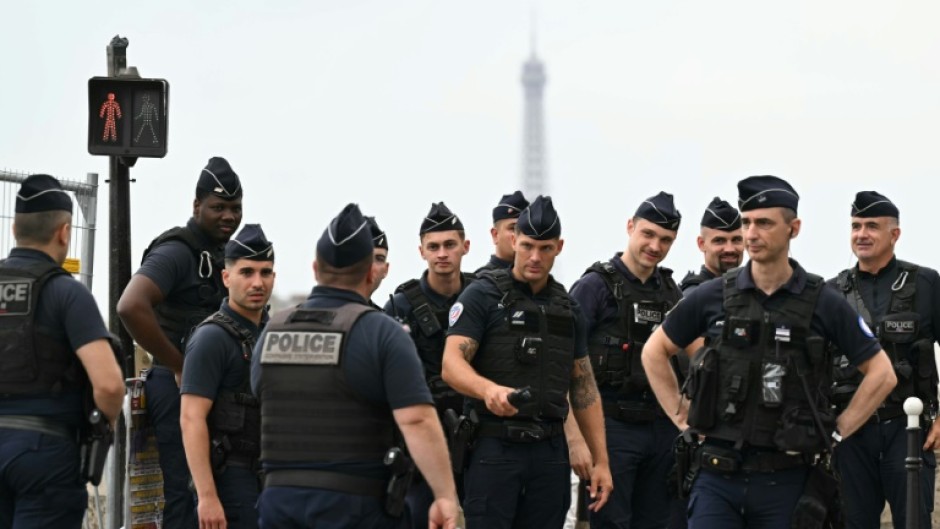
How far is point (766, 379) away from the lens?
829 cm

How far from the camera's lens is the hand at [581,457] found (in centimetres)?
1005

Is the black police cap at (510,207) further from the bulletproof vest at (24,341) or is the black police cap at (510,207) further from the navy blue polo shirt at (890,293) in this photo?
the bulletproof vest at (24,341)

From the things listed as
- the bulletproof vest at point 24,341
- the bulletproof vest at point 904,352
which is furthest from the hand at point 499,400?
the bulletproof vest at point 904,352

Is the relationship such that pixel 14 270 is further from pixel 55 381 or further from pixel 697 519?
pixel 697 519

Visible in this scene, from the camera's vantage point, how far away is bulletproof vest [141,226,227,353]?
1040 centimetres

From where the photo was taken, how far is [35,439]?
8250mm

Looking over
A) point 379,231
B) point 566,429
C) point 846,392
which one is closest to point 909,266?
→ point 846,392

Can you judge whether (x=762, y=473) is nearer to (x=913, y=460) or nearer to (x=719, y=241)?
(x=913, y=460)

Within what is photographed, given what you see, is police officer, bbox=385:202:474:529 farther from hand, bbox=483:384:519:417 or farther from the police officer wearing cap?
hand, bbox=483:384:519:417

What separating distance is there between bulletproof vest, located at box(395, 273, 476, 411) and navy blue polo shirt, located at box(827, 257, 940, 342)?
2.49m

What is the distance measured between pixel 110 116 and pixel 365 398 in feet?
16.4

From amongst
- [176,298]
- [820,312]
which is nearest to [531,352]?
[820,312]

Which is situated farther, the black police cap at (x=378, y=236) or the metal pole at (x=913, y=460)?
the black police cap at (x=378, y=236)

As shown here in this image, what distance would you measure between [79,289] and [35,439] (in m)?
0.74
